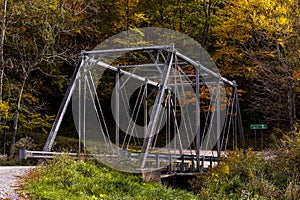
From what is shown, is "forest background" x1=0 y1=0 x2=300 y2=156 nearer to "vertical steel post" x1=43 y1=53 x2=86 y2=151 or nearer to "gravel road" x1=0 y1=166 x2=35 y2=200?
"vertical steel post" x1=43 y1=53 x2=86 y2=151

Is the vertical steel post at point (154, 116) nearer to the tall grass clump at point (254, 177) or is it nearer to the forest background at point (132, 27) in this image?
the tall grass clump at point (254, 177)

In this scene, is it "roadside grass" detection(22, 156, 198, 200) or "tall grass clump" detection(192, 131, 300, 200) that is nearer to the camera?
"roadside grass" detection(22, 156, 198, 200)

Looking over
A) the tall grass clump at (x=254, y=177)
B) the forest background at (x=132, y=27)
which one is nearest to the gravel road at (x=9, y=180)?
the tall grass clump at (x=254, y=177)

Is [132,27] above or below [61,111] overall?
A: above

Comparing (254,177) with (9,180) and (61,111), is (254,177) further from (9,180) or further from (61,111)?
(9,180)

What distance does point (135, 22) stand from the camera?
75.5ft

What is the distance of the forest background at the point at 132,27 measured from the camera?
17797 mm

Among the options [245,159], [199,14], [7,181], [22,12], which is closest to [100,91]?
[199,14]

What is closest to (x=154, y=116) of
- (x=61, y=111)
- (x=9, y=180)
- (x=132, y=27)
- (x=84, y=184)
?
(x=61, y=111)

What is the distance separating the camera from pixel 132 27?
22.1 meters

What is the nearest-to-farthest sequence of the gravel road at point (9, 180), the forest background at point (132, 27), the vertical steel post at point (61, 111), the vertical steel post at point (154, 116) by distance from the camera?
1. the gravel road at point (9, 180)
2. the vertical steel post at point (154, 116)
3. the vertical steel post at point (61, 111)
4. the forest background at point (132, 27)

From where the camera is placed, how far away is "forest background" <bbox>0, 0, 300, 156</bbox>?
17797mm

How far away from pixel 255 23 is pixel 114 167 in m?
11.2

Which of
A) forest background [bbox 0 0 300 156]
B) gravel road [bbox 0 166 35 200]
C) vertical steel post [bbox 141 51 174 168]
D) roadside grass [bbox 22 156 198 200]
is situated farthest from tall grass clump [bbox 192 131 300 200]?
forest background [bbox 0 0 300 156]
